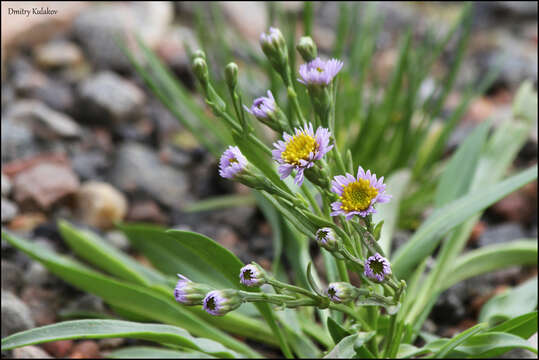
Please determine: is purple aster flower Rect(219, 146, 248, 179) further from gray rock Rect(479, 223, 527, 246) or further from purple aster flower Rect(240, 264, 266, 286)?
gray rock Rect(479, 223, 527, 246)

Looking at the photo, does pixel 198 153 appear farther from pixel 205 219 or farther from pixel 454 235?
pixel 454 235

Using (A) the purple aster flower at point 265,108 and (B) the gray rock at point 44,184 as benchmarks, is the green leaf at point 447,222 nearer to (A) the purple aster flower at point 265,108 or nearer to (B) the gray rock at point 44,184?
(A) the purple aster flower at point 265,108

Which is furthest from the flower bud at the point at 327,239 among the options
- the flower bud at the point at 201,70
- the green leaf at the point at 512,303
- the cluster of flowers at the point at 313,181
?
the green leaf at the point at 512,303

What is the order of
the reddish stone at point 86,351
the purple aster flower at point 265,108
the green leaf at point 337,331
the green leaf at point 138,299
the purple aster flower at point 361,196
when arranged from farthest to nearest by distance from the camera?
the reddish stone at point 86,351 < the green leaf at point 138,299 < the green leaf at point 337,331 < the purple aster flower at point 265,108 < the purple aster flower at point 361,196

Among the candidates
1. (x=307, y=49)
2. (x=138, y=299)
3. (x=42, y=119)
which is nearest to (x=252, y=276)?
(x=307, y=49)

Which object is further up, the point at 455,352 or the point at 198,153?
the point at 198,153

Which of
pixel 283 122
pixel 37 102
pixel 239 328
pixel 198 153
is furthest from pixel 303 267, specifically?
pixel 37 102

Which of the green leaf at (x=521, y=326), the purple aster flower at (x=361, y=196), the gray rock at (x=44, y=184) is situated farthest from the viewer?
the gray rock at (x=44, y=184)
